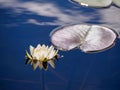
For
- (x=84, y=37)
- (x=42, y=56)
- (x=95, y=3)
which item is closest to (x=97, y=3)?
(x=95, y=3)

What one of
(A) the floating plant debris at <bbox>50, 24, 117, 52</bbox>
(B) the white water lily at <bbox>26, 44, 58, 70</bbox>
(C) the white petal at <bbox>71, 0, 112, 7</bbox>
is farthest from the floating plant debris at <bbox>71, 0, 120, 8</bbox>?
(B) the white water lily at <bbox>26, 44, 58, 70</bbox>

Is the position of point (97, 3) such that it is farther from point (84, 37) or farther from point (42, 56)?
point (42, 56)

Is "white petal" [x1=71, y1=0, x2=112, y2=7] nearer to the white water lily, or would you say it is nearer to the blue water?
the blue water

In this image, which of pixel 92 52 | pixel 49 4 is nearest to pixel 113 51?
pixel 92 52

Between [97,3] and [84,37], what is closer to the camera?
[84,37]

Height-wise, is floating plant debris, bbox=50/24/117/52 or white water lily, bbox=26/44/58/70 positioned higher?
floating plant debris, bbox=50/24/117/52

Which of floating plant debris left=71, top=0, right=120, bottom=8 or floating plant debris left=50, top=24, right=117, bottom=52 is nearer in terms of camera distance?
floating plant debris left=50, top=24, right=117, bottom=52
